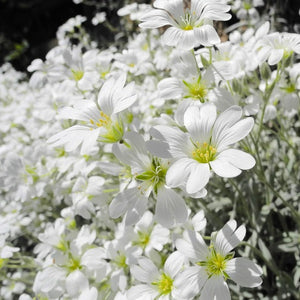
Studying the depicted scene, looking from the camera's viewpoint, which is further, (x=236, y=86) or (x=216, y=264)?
(x=236, y=86)

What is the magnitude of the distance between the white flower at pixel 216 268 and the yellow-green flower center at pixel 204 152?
0.22 m

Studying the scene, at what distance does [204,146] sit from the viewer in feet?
3.75

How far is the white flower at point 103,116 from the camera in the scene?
1145 millimetres

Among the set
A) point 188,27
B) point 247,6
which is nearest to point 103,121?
point 188,27

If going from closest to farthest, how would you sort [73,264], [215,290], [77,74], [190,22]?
[215,290], [190,22], [73,264], [77,74]

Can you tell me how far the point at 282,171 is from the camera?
1.99 m

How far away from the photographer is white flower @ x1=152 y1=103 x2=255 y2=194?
997mm

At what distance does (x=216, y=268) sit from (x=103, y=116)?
0.62 meters

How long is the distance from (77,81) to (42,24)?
5753 millimetres

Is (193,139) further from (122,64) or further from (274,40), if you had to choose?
(122,64)

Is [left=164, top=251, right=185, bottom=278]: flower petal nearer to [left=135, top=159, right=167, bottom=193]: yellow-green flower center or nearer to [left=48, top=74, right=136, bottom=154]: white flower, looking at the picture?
[left=135, top=159, right=167, bottom=193]: yellow-green flower center

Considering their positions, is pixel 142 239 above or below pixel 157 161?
below

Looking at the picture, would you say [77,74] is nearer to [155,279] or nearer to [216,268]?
[155,279]

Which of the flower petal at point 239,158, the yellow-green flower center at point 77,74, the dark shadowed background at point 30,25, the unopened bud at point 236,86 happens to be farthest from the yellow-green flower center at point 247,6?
the dark shadowed background at point 30,25
